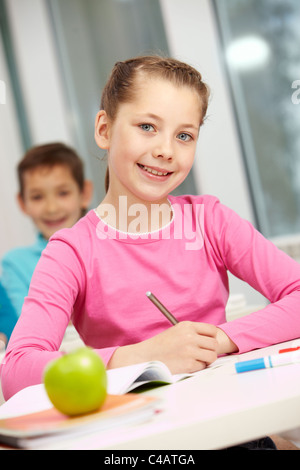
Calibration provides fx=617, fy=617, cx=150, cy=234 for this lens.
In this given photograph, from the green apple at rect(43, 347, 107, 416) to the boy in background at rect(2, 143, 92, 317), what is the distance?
1899 mm

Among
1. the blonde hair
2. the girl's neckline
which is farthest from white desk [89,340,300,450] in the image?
the blonde hair

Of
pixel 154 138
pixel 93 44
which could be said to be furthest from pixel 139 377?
pixel 93 44

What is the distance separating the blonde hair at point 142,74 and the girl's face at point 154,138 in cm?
2

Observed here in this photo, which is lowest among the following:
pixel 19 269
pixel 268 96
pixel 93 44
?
pixel 19 269

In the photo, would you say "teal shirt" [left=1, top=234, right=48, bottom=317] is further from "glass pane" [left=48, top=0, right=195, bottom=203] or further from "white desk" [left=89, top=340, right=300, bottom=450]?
"white desk" [left=89, top=340, right=300, bottom=450]

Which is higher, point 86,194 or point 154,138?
point 154,138

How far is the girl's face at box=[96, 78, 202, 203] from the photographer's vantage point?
1.25m

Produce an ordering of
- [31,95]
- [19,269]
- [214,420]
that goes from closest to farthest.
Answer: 1. [214,420]
2. [19,269]
3. [31,95]

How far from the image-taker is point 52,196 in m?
2.57

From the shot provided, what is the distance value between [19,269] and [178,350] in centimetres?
174

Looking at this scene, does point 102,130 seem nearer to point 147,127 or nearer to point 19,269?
point 147,127
